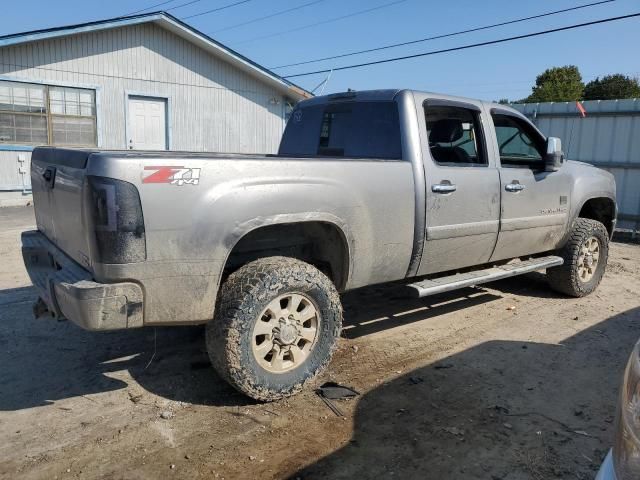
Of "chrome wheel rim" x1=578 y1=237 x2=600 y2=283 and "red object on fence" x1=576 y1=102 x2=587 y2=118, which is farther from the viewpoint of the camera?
"red object on fence" x1=576 y1=102 x2=587 y2=118

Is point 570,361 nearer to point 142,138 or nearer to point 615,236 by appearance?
point 615,236

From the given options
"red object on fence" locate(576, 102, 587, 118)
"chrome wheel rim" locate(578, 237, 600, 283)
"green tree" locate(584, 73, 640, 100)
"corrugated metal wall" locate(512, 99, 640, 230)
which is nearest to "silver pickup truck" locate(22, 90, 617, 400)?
"chrome wheel rim" locate(578, 237, 600, 283)

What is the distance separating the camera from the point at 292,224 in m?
3.72

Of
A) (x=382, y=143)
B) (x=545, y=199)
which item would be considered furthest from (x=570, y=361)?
(x=382, y=143)

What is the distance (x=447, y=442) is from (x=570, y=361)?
1789 millimetres

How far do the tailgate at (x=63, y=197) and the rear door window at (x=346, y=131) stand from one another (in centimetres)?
230

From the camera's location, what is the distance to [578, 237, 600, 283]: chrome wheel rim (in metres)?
6.03

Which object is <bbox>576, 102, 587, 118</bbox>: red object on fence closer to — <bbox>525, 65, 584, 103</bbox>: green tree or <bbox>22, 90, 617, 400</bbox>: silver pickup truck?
<bbox>22, 90, 617, 400</bbox>: silver pickup truck

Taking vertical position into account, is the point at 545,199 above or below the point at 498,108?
below

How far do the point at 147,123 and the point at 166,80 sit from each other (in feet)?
4.29

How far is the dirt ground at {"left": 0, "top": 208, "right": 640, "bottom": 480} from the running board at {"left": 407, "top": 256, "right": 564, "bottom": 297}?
51cm

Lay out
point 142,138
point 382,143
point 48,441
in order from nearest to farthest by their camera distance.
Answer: point 48,441, point 382,143, point 142,138

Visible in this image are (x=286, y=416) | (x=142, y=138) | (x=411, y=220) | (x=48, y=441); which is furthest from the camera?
(x=142, y=138)

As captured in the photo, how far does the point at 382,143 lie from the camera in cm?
445
